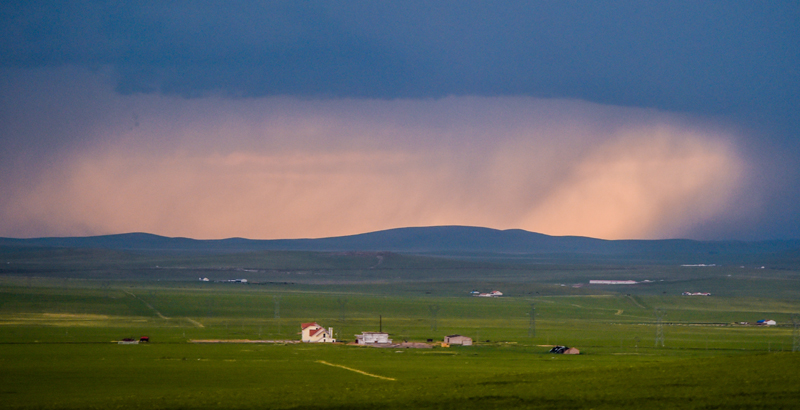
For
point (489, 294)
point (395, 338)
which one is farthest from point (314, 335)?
point (489, 294)

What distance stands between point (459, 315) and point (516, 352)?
38.6m

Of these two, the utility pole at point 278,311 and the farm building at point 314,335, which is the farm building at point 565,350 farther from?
the utility pole at point 278,311

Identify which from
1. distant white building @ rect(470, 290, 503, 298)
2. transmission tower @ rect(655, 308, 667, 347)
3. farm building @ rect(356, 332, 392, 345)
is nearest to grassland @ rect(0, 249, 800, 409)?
transmission tower @ rect(655, 308, 667, 347)

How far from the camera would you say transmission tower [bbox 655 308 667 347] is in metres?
75.4

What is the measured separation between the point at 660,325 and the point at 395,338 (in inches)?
1062

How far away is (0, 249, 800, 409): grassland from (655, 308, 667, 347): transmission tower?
91 cm

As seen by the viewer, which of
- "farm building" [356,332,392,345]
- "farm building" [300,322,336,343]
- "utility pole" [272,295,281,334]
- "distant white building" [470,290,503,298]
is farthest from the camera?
"distant white building" [470,290,503,298]

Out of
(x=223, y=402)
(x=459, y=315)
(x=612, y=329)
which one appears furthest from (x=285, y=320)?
(x=223, y=402)

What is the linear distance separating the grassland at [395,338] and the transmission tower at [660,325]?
913 millimetres

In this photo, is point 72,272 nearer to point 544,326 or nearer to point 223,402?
point 544,326

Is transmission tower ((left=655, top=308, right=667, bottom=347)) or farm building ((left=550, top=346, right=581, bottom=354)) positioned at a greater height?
transmission tower ((left=655, top=308, right=667, bottom=347))

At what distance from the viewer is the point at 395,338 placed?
76.2 metres

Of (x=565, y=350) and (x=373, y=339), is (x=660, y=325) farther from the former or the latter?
(x=373, y=339)

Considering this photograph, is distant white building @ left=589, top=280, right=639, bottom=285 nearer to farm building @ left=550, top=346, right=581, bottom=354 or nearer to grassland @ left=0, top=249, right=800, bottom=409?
grassland @ left=0, top=249, right=800, bottom=409
